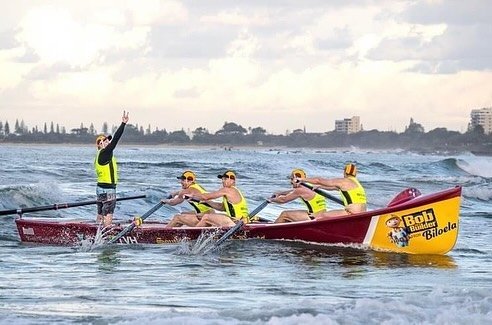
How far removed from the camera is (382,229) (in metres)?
16.5

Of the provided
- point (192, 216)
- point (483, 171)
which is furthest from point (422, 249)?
point (483, 171)

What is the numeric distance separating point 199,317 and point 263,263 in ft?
17.5

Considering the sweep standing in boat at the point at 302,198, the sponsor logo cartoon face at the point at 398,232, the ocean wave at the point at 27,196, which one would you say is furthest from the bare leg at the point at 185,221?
the ocean wave at the point at 27,196

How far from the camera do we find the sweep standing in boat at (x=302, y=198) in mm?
17828

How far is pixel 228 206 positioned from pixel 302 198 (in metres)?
1.43

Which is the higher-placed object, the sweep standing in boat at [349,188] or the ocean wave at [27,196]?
the sweep standing in boat at [349,188]

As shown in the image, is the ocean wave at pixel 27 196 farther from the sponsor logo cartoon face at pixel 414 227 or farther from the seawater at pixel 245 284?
the sponsor logo cartoon face at pixel 414 227

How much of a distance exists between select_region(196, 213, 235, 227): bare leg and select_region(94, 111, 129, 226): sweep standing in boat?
1.83 meters

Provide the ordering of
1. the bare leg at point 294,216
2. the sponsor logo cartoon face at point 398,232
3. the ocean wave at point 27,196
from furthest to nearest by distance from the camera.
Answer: the ocean wave at point 27,196 < the bare leg at point 294,216 < the sponsor logo cartoon face at point 398,232

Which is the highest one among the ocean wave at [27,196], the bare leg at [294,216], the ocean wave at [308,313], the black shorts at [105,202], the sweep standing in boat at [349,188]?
the sweep standing in boat at [349,188]

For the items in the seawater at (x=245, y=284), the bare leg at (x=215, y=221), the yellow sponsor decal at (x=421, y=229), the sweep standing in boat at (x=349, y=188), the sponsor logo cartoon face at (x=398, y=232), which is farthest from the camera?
the bare leg at (x=215, y=221)

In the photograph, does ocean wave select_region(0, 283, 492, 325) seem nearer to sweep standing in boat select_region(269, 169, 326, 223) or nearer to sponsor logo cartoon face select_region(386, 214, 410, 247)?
sponsor logo cartoon face select_region(386, 214, 410, 247)

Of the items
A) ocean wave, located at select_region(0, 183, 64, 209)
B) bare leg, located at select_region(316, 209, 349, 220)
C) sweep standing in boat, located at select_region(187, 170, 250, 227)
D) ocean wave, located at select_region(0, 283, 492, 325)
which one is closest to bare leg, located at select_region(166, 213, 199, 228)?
sweep standing in boat, located at select_region(187, 170, 250, 227)

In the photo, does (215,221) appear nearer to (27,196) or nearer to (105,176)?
(105,176)
